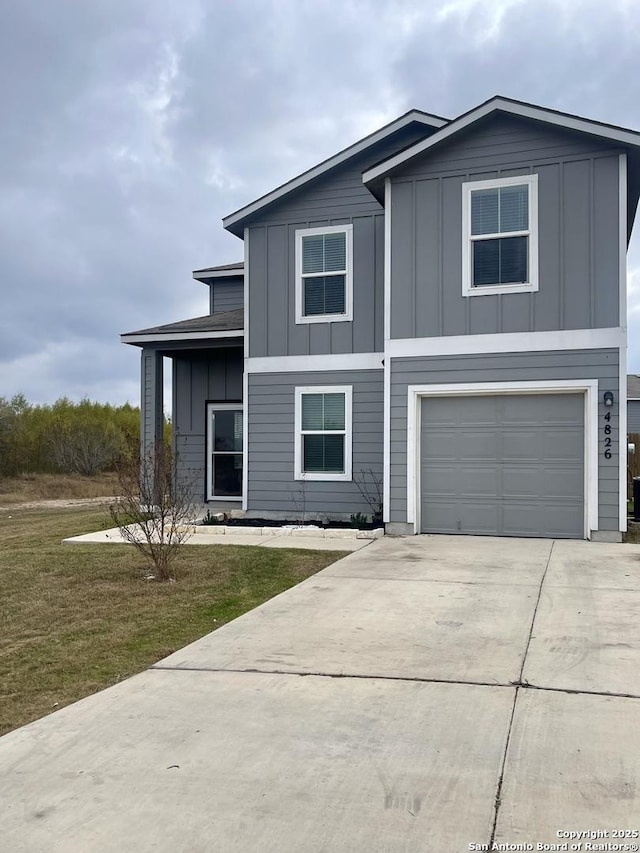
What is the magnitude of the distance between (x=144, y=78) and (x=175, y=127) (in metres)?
2.75

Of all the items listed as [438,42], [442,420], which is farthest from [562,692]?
[438,42]

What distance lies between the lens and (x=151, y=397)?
45.8 ft

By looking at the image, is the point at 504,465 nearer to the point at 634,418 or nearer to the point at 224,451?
the point at 224,451

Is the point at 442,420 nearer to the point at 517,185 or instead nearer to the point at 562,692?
the point at 517,185

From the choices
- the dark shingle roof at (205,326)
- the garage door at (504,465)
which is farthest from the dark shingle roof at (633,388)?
the garage door at (504,465)

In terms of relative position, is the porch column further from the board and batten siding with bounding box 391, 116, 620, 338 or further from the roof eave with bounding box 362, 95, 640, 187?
the roof eave with bounding box 362, 95, 640, 187

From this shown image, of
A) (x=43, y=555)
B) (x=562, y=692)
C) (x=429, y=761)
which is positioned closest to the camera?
(x=429, y=761)

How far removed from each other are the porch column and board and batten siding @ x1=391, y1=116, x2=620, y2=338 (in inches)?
217

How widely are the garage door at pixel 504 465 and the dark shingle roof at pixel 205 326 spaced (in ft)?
14.7

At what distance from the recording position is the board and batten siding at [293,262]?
11.8 m

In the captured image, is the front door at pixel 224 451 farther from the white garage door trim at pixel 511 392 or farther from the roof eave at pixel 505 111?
the roof eave at pixel 505 111

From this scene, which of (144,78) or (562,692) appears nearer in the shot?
(562,692)

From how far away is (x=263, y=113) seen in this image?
16453 mm

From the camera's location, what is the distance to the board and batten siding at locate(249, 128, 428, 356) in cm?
1182
